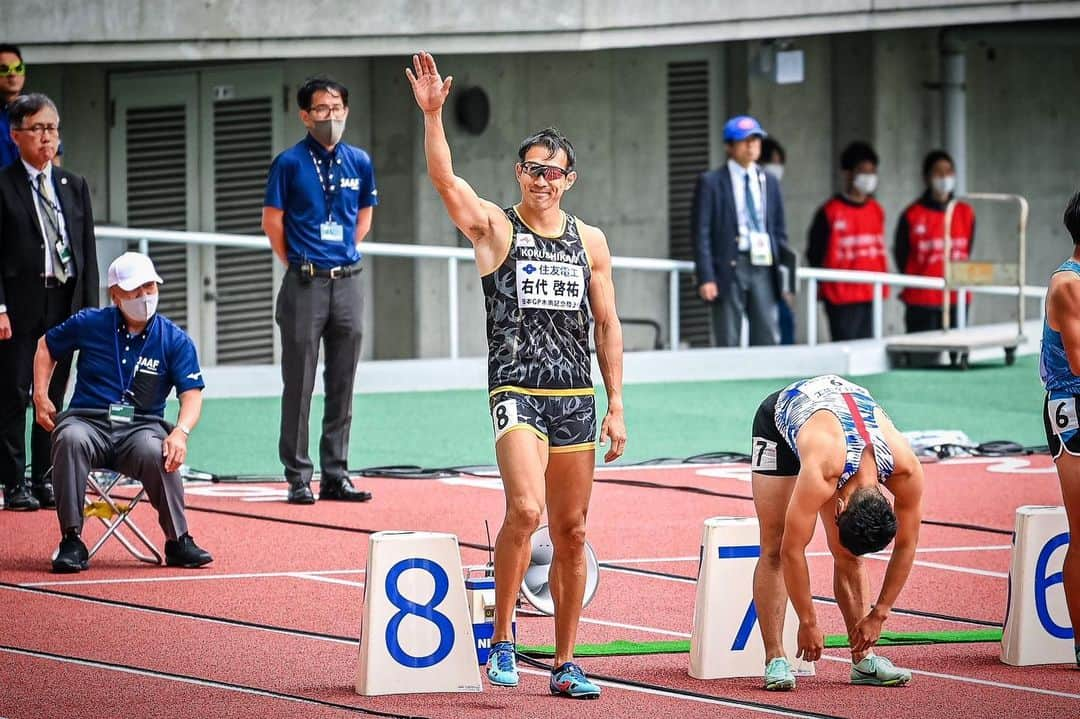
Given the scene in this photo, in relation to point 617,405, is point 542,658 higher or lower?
lower

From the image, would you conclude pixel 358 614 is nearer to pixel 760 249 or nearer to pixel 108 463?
pixel 108 463

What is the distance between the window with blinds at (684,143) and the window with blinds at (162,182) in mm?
4950

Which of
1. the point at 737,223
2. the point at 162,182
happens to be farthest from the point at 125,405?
the point at 162,182

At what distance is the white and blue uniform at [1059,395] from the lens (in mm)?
7742

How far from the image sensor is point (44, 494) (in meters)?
11.0

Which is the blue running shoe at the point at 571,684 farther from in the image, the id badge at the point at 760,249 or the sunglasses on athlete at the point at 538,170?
the id badge at the point at 760,249

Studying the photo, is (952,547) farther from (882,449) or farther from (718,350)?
(718,350)

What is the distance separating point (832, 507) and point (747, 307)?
914 centimetres

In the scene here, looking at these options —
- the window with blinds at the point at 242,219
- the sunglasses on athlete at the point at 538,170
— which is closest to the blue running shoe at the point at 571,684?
the sunglasses on athlete at the point at 538,170

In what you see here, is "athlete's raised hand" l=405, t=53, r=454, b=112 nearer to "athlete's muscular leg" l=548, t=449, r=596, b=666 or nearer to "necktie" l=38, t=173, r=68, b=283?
"athlete's muscular leg" l=548, t=449, r=596, b=666

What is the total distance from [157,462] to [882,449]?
12.6 feet

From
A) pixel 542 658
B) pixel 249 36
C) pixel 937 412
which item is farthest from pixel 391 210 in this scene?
pixel 542 658

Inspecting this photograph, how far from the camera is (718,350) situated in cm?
1648

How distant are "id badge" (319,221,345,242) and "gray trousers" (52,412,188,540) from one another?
6.14ft
